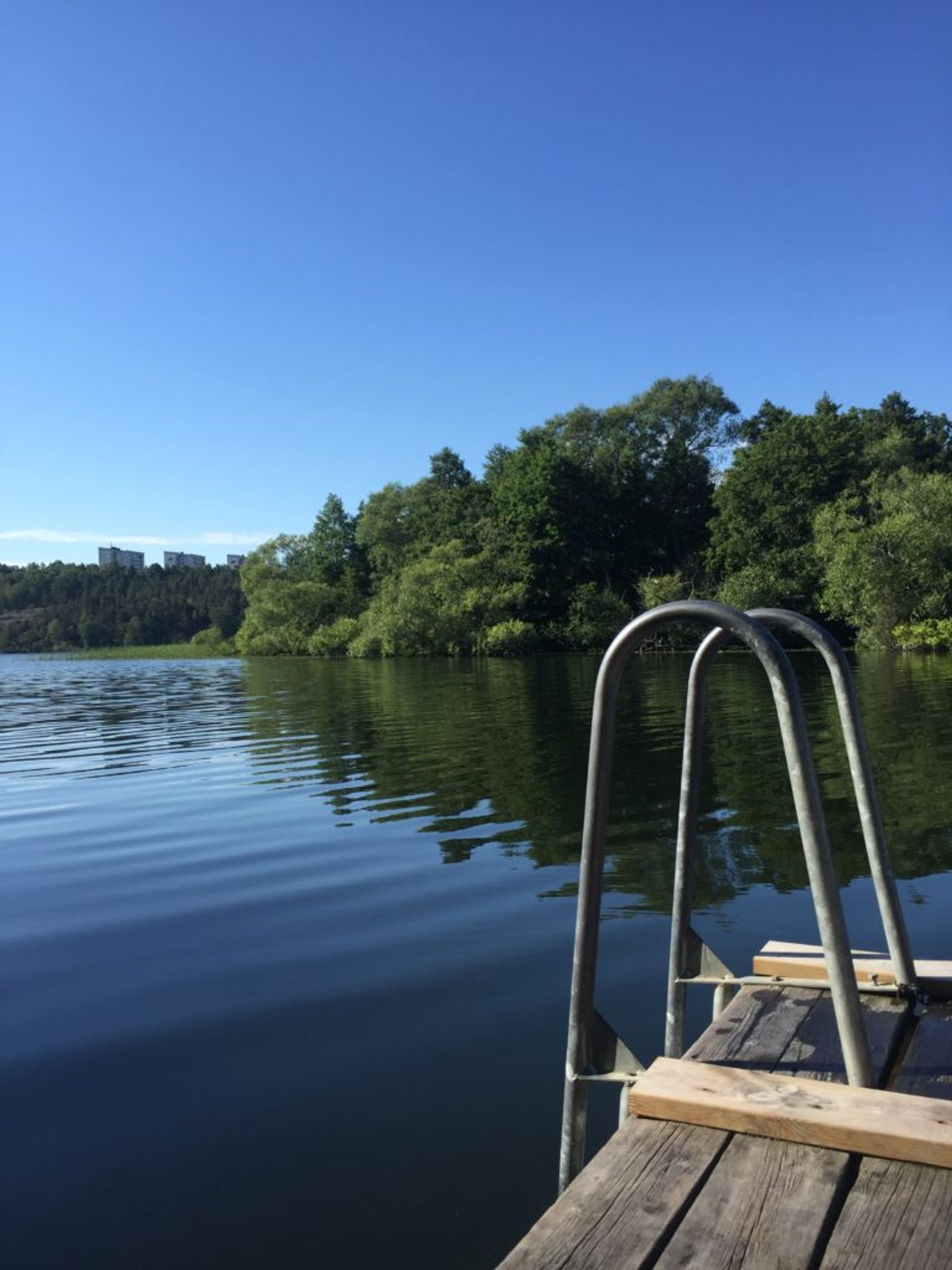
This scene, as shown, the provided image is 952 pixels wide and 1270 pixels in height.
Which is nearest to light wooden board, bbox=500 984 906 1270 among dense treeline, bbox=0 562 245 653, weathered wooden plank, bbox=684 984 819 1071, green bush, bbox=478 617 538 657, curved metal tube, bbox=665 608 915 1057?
weathered wooden plank, bbox=684 984 819 1071

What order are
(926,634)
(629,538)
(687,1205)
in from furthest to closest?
(629,538) → (926,634) → (687,1205)

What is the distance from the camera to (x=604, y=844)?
2.39 metres

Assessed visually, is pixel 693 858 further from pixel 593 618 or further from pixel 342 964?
pixel 593 618

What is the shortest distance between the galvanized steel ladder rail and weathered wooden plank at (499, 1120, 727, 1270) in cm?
32

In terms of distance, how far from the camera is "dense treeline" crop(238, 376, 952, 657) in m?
42.3

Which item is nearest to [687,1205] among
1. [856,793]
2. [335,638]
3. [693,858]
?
[693,858]

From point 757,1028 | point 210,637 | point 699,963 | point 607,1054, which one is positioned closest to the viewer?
point 607,1054

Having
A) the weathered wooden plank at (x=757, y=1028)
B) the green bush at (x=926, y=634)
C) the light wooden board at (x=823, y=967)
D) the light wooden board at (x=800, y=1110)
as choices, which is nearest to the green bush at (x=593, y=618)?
the green bush at (x=926, y=634)

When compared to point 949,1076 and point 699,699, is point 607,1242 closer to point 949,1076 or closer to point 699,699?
point 949,1076

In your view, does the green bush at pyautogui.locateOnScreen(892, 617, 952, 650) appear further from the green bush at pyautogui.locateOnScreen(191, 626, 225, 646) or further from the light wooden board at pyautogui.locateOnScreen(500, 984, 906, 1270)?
the green bush at pyautogui.locateOnScreen(191, 626, 225, 646)

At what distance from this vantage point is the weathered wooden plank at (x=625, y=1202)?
1.75 meters

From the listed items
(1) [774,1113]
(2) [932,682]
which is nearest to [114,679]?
(2) [932,682]

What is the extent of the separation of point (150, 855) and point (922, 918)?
5828mm

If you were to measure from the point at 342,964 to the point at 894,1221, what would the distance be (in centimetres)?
388
